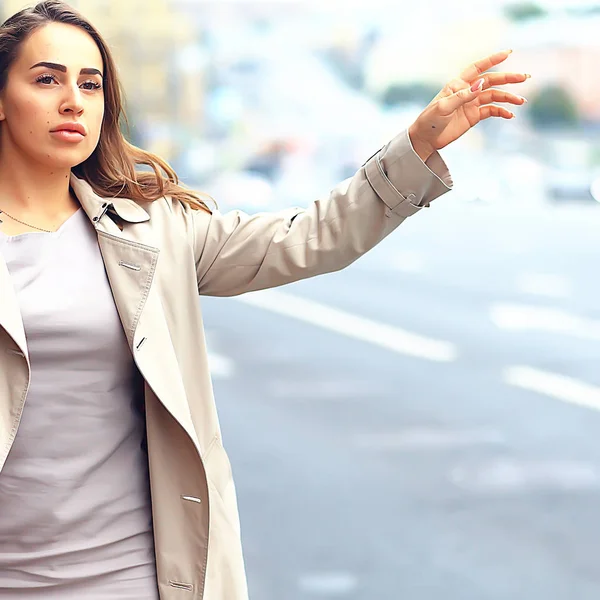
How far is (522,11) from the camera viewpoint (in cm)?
1316

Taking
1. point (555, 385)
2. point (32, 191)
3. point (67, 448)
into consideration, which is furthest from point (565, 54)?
point (67, 448)

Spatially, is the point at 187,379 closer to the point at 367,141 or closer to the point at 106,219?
the point at 106,219

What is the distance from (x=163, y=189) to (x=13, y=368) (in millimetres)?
379

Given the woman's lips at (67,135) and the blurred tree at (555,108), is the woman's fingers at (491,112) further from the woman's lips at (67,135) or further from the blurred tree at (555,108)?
the blurred tree at (555,108)

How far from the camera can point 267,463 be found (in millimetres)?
5617

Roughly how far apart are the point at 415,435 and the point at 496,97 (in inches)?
183

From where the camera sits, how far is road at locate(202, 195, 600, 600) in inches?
173

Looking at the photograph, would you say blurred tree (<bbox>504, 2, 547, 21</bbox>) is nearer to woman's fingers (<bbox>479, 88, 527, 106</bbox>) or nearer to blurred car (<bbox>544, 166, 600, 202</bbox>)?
blurred car (<bbox>544, 166, 600, 202</bbox>)

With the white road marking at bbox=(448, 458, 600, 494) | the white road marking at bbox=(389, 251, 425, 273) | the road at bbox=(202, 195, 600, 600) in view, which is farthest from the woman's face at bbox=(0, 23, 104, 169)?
the white road marking at bbox=(389, 251, 425, 273)

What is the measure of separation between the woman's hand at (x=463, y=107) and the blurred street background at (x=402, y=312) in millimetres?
58

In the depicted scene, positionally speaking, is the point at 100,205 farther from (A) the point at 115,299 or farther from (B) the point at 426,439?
(B) the point at 426,439

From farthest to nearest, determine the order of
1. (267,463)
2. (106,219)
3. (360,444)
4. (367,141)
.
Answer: (367,141) → (360,444) → (267,463) → (106,219)

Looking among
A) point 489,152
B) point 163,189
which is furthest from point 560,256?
point 163,189

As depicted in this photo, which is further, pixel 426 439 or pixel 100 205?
pixel 426 439
